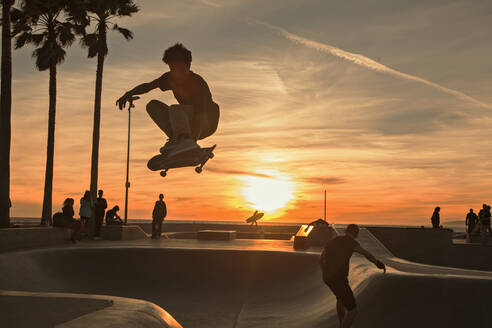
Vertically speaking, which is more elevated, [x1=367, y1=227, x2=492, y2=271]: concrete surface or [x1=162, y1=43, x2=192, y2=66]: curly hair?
[x1=162, y1=43, x2=192, y2=66]: curly hair

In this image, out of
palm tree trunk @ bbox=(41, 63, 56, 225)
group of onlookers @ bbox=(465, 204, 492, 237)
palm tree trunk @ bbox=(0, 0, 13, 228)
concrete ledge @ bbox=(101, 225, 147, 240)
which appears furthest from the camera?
group of onlookers @ bbox=(465, 204, 492, 237)

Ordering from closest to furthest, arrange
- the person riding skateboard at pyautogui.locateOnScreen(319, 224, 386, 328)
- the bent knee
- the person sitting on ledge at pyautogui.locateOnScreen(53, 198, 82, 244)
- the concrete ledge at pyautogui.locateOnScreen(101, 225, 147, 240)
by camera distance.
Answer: the bent knee
the person riding skateboard at pyautogui.locateOnScreen(319, 224, 386, 328)
the person sitting on ledge at pyautogui.locateOnScreen(53, 198, 82, 244)
the concrete ledge at pyautogui.locateOnScreen(101, 225, 147, 240)

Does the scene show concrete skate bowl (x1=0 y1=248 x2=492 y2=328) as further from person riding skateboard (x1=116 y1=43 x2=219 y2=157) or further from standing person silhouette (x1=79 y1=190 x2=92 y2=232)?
person riding skateboard (x1=116 y1=43 x2=219 y2=157)

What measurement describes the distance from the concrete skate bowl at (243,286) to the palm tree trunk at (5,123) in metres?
4.46

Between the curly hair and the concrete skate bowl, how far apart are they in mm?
6414

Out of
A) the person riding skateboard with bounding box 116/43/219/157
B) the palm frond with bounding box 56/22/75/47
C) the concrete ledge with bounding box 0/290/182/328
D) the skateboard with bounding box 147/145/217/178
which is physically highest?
the palm frond with bounding box 56/22/75/47

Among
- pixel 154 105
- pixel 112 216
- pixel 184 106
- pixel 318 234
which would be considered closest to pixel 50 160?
pixel 112 216

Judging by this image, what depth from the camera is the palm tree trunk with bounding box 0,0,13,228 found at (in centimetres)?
1829

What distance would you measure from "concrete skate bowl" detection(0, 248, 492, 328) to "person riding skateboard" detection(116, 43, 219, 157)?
5795 millimetres

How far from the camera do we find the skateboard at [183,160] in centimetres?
510

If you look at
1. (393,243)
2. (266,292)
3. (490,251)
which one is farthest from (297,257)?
(490,251)

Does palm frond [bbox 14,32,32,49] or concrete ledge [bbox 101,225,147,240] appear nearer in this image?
concrete ledge [bbox 101,225,147,240]

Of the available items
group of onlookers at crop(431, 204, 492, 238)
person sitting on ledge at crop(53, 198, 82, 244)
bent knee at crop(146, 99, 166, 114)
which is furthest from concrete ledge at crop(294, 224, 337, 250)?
bent knee at crop(146, 99, 166, 114)

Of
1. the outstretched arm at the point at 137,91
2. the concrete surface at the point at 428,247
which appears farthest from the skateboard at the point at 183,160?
the concrete surface at the point at 428,247
